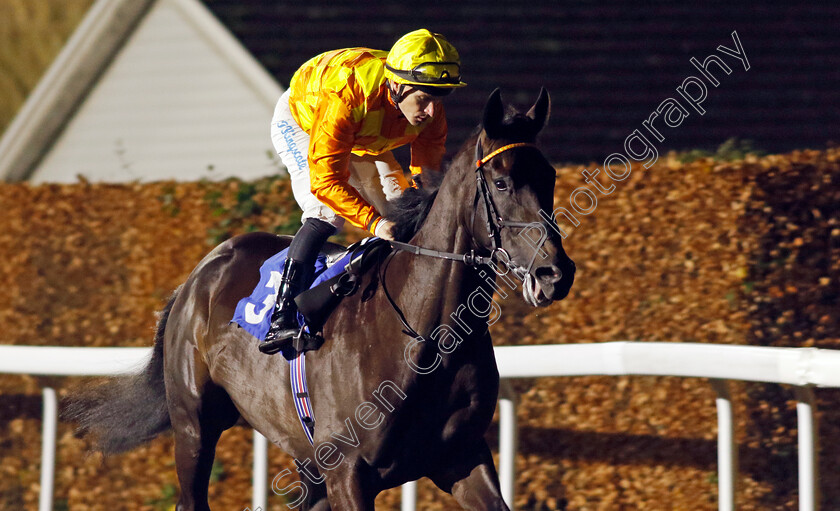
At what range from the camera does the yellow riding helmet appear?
3.26 m

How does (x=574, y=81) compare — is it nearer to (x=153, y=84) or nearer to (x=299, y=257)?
(x=153, y=84)

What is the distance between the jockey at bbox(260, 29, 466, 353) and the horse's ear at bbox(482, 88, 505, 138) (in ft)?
1.10

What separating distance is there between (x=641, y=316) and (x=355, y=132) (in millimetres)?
1752

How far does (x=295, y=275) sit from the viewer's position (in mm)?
3641

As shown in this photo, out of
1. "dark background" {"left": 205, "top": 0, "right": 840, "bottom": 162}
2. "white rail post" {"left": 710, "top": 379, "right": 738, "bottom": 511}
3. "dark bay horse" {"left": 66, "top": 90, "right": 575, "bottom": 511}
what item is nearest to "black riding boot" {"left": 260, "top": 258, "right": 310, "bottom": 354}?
"dark bay horse" {"left": 66, "top": 90, "right": 575, "bottom": 511}

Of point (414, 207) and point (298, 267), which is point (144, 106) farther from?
point (414, 207)

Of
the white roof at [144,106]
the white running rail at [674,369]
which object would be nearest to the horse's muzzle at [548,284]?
the white running rail at [674,369]

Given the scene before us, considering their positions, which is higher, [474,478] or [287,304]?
[287,304]

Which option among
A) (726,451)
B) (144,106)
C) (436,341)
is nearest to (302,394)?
(436,341)

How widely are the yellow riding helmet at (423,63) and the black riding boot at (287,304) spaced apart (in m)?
0.77

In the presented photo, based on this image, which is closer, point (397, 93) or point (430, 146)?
point (397, 93)

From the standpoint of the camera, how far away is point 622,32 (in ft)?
31.0

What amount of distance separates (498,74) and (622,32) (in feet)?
3.87

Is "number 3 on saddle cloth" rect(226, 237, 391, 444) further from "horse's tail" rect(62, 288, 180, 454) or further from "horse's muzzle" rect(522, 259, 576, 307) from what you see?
"horse's tail" rect(62, 288, 180, 454)
